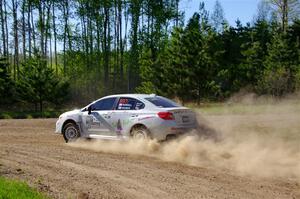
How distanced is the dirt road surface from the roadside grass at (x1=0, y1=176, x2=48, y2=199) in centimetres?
27

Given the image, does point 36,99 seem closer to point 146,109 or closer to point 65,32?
point 65,32

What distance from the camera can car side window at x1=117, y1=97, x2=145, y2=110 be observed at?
13.8 meters

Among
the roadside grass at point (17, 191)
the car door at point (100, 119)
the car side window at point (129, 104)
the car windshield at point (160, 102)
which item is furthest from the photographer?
the car door at point (100, 119)

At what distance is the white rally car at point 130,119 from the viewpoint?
1305cm

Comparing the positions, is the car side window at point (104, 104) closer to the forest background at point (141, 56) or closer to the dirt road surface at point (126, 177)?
the dirt road surface at point (126, 177)

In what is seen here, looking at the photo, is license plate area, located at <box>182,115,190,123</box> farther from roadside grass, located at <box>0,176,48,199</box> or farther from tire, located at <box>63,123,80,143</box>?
roadside grass, located at <box>0,176,48,199</box>

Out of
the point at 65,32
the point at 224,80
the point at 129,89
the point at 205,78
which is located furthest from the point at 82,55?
the point at 205,78

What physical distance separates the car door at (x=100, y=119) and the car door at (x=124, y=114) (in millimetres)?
219

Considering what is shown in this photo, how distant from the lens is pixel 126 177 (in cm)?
936

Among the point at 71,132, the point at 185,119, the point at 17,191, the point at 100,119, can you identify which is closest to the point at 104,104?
the point at 100,119

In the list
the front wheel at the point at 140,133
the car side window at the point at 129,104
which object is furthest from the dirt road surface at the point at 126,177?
the car side window at the point at 129,104

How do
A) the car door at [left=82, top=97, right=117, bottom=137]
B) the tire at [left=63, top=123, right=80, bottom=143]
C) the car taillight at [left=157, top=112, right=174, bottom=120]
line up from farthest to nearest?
1. the tire at [left=63, top=123, right=80, bottom=143]
2. the car door at [left=82, top=97, right=117, bottom=137]
3. the car taillight at [left=157, top=112, right=174, bottom=120]

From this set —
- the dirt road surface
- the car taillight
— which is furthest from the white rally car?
the dirt road surface

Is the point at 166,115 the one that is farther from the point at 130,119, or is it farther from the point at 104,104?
the point at 104,104
